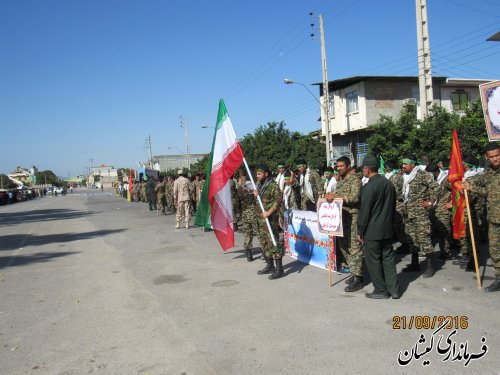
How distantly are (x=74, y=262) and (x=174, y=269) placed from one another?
9.07 feet

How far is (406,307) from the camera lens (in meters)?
5.12

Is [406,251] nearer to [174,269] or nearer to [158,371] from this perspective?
[174,269]

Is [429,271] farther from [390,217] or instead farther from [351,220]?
[390,217]

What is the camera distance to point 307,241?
7.88 m

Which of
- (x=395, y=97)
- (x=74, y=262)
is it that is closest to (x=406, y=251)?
(x=74, y=262)

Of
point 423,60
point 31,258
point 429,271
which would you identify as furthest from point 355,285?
point 423,60

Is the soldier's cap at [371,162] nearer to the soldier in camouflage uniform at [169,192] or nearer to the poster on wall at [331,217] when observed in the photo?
the poster on wall at [331,217]

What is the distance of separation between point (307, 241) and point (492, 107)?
3776mm

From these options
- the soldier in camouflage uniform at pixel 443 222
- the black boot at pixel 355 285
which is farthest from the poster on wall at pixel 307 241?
the soldier in camouflage uniform at pixel 443 222

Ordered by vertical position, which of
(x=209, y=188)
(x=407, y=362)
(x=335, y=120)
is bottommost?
(x=407, y=362)

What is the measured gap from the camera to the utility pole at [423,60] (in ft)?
55.9

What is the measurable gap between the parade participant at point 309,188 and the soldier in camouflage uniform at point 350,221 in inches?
Result: 232

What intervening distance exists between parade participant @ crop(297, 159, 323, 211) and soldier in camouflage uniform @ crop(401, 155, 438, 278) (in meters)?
5.59

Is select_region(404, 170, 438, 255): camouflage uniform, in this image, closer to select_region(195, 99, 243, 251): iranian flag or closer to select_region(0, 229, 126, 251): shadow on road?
select_region(195, 99, 243, 251): iranian flag
